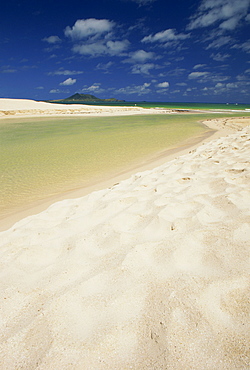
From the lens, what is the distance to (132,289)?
4.20 feet

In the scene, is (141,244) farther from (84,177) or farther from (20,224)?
(84,177)

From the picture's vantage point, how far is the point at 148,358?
938 mm

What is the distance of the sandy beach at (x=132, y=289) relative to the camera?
966 millimetres

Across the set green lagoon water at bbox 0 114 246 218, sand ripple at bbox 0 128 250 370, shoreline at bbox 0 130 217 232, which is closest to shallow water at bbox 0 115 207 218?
green lagoon water at bbox 0 114 246 218

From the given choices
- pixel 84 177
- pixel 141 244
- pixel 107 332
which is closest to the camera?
pixel 107 332

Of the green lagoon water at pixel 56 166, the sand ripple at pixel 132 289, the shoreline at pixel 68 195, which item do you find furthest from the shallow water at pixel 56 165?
the sand ripple at pixel 132 289

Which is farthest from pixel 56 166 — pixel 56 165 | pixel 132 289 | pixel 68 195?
pixel 132 289

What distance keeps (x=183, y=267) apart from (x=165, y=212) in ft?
2.61

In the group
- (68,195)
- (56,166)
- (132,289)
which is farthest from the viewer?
(56,166)

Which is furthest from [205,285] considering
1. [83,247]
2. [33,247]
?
[33,247]

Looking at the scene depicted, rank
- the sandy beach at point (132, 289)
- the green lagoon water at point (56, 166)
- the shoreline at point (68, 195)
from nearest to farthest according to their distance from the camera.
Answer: the sandy beach at point (132, 289)
the shoreline at point (68, 195)
the green lagoon water at point (56, 166)

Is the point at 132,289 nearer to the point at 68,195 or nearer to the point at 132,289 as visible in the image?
the point at 132,289

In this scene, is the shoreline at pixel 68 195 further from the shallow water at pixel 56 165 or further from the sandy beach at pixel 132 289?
the sandy beach at pixel 132 289

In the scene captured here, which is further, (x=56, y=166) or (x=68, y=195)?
(x=56, y=166)
